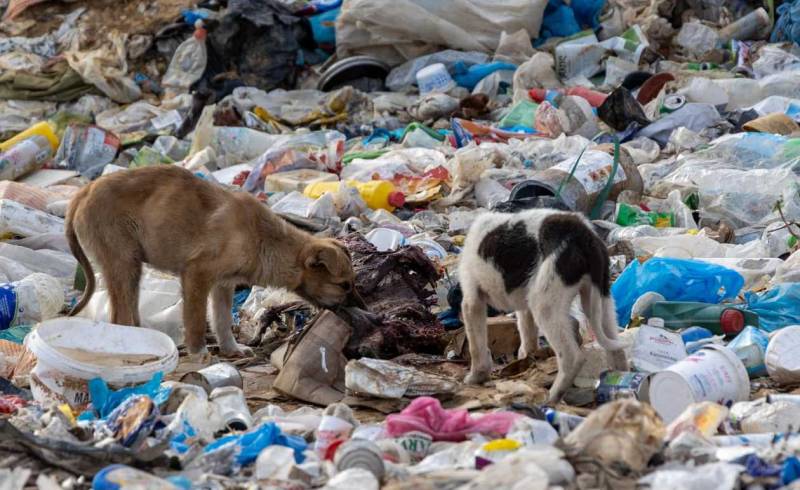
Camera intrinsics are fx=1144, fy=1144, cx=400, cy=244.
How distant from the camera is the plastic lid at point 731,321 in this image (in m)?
6.39

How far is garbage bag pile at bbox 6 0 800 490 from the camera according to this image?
4504mm

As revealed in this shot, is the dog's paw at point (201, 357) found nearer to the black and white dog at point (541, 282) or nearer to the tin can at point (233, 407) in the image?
the tin can at point (233, 407)

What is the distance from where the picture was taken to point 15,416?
5207 mm

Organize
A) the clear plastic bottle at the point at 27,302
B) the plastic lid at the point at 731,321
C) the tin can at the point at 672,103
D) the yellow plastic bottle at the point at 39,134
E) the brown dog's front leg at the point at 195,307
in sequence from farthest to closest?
the yellow plastic bottle at the point at 39,134 → the tin can at the point at 672,103 → the clear plastic bottle at the point at 27,302 → the brown dog's front leg at the point at 195,307 → the plastic lid at the point at 731,321

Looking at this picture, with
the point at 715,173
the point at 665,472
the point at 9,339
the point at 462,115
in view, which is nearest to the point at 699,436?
the point at 665,472

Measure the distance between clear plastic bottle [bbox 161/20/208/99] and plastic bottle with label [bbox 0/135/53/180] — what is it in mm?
3127

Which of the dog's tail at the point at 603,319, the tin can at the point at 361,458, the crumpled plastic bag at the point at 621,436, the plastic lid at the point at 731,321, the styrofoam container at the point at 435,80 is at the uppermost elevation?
the crumpled plastic bag at the point at 621,436

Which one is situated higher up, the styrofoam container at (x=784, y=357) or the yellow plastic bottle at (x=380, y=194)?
the styrofoam container at (x=784, y=357)

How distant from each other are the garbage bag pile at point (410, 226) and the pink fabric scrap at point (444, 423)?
1 centimetres

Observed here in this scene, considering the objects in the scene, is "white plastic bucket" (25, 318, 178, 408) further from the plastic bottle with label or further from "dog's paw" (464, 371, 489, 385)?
the plastic bottle with label

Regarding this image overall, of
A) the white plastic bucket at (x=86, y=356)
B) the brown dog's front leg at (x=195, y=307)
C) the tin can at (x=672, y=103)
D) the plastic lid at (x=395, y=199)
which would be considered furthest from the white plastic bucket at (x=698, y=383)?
the tin can at (x=672, y=103)

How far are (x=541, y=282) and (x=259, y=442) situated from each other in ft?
5.28

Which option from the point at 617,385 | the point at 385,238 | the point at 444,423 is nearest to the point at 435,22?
the point at 385,238

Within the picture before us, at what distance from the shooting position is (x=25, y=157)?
36.0 feet
